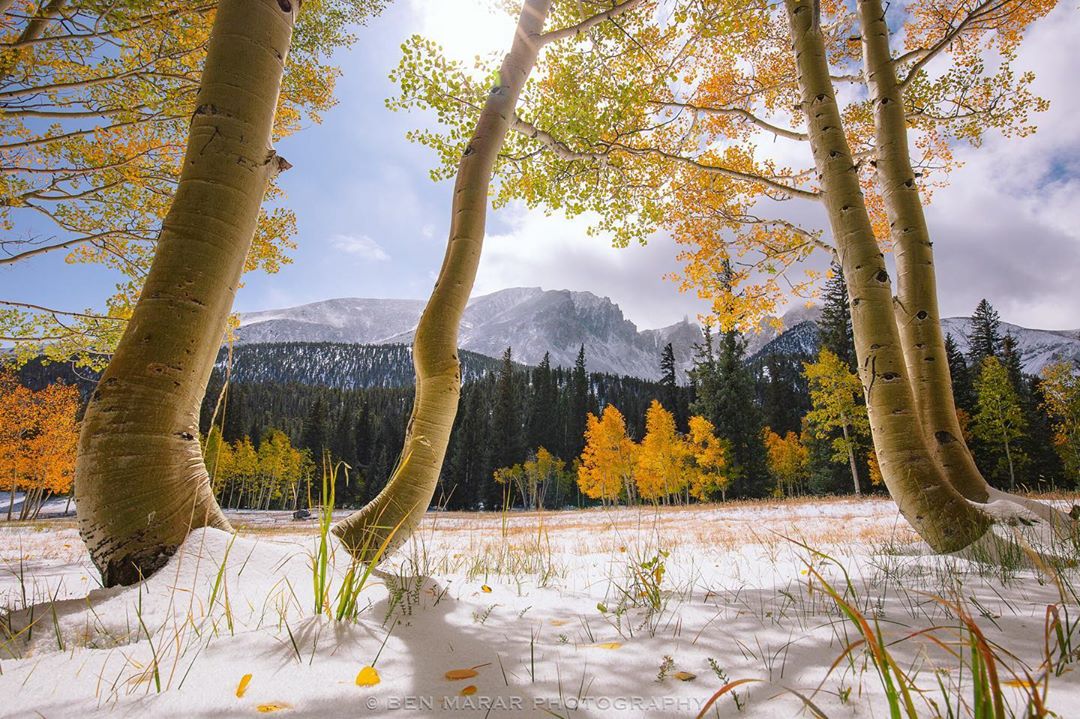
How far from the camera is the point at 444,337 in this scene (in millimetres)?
3160

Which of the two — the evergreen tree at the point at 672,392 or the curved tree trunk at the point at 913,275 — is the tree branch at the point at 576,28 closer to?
the curved tree trunk at the point at 913,275

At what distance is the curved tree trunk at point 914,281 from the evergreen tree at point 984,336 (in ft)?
160

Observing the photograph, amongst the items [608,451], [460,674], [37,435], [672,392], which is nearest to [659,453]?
[608,451]

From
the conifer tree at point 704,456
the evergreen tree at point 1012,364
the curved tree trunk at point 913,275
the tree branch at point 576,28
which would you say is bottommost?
the conifer tree at point 704,456

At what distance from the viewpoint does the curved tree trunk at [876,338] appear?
3168 millimetres

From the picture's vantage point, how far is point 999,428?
28.9 metres

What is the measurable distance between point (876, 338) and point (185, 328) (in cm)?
446

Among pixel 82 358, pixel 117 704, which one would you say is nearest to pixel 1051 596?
pixel 117 704

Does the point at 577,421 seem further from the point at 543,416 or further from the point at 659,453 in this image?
the point at 659,453

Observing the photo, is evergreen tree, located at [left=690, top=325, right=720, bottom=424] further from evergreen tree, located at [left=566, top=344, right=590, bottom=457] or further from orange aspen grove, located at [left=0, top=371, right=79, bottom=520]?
orange aspen grove, located at [left=0, top=371, right=79, bottom=520]

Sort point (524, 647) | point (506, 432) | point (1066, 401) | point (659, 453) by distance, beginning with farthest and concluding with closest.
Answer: point (506, 432) → point (659, 453) → point (1066, 401) → point (524, 647)

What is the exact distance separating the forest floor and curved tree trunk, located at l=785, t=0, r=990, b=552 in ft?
2.27

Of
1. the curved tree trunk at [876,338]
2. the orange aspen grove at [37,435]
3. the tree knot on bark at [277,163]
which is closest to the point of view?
the tree knot on bark at [277,163]

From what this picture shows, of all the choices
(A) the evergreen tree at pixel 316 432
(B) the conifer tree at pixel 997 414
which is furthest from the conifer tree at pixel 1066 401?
(A) the evergreen tree at pixel 316 432
